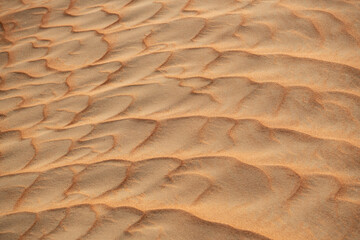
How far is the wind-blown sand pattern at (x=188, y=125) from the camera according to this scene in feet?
6.07

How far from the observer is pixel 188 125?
2.27 metres

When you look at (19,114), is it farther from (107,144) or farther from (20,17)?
(20,17)

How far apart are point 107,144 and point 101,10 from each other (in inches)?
58.7

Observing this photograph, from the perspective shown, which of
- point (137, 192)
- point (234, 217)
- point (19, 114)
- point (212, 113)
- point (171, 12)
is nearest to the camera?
point (234, 217)

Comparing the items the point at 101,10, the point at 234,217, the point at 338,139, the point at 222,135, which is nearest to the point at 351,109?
the point at 338,139

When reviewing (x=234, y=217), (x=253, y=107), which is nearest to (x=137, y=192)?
(x=234, y=217)

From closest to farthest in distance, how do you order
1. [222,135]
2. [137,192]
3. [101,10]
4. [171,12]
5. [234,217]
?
[234,217] < [137,192] < [222,135] < [171,12] < [101,10]

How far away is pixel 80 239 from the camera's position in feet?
6.05

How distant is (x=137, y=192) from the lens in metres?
1.99

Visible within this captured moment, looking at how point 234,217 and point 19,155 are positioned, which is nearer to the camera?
point 234,217

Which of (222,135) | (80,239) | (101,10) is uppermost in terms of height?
(101,10)

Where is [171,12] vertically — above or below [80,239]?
above

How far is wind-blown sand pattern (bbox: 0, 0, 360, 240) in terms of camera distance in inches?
72.9

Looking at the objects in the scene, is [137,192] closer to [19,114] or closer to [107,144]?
[107,144]
